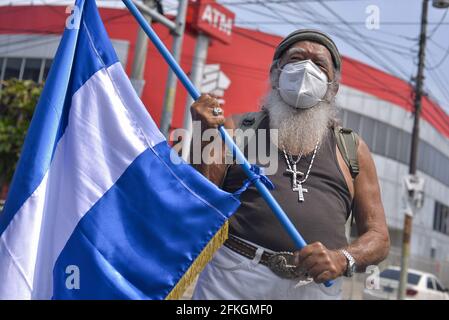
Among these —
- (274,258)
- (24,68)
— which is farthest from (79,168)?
(24,68)

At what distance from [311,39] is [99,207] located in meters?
Answer: 1.20

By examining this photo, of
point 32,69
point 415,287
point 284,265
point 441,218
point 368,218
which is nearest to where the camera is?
point 284,265

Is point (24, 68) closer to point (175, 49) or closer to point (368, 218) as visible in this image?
point (175, 49)

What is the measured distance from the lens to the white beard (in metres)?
2.58

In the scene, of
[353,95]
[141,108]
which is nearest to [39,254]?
[141,108]

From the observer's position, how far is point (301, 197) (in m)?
2.40

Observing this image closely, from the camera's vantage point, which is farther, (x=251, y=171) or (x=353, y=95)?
(x=353, y=95)

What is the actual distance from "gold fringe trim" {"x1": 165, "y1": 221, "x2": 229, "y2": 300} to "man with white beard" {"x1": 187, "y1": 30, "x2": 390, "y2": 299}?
0.10 metres

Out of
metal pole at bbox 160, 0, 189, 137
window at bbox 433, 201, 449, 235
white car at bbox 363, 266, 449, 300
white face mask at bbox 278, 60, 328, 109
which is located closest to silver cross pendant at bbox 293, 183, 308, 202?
white face mask at bbox 278, 60, 328, 109

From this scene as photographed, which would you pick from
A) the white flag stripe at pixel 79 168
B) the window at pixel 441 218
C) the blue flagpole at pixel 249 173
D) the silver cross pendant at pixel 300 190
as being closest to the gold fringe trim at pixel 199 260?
the blue flagpole at pixel 249 173

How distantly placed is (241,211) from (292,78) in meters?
0.64

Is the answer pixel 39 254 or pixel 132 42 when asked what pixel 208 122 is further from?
pixel 132 42

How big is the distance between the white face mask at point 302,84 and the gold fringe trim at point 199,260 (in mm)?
701
